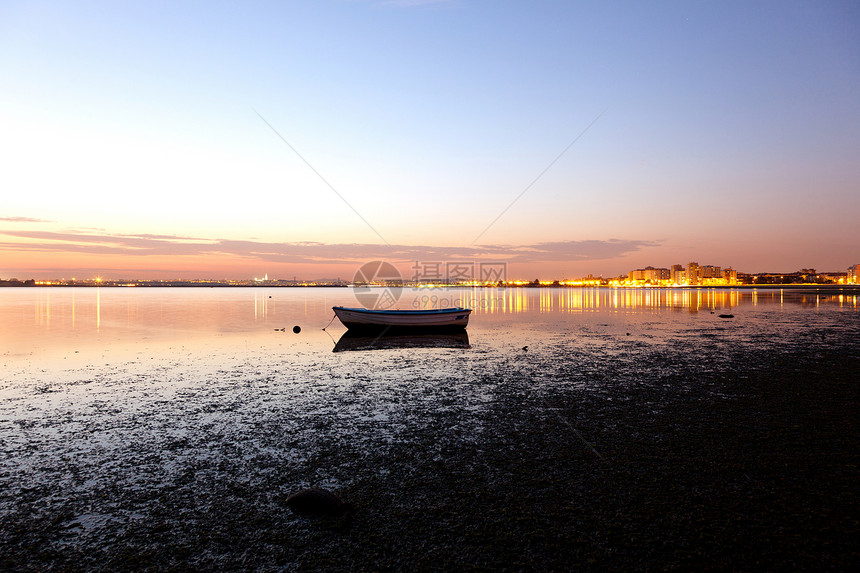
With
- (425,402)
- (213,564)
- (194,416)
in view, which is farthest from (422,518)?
(194,416)

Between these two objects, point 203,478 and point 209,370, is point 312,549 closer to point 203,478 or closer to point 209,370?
point 203,478

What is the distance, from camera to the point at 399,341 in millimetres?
27531

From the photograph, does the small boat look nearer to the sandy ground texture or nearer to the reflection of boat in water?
the reflection of boat in water

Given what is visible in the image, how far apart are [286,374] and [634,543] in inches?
548

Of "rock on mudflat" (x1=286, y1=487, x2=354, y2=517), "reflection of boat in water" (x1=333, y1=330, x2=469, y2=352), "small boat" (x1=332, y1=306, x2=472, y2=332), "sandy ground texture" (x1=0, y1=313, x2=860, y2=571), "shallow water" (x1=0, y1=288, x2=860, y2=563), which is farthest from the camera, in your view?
"small boat" (x1=332, y1=306, x2=472, y2=332)

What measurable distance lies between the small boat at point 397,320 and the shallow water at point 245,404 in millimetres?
2436

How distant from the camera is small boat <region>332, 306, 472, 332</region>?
29547 millimetres

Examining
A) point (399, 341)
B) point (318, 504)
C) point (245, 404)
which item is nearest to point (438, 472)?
point (318, 504)

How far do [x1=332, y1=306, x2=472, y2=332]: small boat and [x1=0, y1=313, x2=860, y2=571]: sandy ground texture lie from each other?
553 inches

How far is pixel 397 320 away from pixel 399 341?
9.04 feet

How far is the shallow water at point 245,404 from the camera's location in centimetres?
717

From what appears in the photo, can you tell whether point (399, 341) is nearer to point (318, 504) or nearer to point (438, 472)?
point (438, 472)

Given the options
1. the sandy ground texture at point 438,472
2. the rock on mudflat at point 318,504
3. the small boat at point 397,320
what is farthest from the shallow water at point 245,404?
the small boat at point 397,320

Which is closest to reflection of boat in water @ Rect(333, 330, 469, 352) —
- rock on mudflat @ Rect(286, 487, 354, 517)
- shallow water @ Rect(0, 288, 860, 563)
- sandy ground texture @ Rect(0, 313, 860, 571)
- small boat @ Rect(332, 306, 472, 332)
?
shallow water @ Rect(0, 288, 860, 563)
